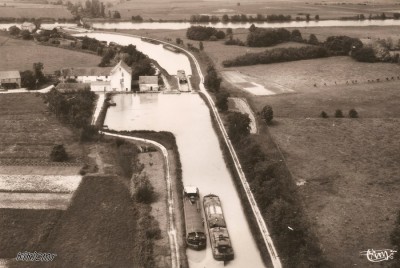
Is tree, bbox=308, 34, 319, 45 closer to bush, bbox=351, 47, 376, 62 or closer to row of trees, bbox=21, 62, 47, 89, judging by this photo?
bush, bbox=351, 47, 376, 62

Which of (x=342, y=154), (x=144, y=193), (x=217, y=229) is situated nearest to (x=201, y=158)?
(x=144, y=193)

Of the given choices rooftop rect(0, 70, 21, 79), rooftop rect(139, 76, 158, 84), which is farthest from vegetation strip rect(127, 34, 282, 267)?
rooftop rect(0, 70, 21, 79)

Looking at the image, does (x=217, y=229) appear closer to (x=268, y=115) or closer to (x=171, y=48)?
(x=268, y=115)

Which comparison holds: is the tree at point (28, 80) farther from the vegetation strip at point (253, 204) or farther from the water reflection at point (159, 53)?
the vegetation strip at point (253, 204)

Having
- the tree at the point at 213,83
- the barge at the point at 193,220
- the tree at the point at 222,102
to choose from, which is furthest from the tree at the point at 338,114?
the barge at the point at 193,220

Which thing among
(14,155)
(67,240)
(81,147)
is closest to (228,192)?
(67,240)

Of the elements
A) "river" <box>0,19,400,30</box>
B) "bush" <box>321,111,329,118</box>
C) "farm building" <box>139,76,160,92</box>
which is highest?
"river" <box>0,19,400,30</box>

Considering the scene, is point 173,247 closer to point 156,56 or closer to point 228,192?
point 228,192
